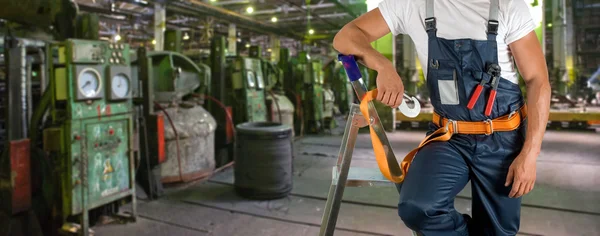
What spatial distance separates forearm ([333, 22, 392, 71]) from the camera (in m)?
1.66

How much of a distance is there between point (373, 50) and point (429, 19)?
0.27 meters

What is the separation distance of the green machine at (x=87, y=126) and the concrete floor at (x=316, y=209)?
47cm

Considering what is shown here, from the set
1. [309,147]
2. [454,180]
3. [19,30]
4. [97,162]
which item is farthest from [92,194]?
[309,147]

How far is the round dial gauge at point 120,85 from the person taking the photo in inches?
147

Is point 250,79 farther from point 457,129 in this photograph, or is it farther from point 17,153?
point 457,129

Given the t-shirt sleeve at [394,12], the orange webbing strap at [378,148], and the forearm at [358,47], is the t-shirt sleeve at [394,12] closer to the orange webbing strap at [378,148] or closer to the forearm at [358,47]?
the forearm at [358,47]

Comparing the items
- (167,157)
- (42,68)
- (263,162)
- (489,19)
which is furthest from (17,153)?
(489,19)

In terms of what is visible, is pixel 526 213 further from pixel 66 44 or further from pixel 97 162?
pixel 66 44

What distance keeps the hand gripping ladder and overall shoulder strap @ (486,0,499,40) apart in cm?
41

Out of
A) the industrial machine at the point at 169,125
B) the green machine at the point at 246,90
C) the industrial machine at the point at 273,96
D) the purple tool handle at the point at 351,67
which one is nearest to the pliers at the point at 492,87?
the purple tool handle at the point at 351,67

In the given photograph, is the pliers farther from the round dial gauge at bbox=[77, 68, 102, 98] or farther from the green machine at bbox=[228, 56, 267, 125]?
the green machine at bbox=[228, 56, 267, 125]

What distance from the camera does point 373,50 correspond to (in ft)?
5.57

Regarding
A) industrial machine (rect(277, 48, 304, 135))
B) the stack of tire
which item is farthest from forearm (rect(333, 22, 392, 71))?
industrial machine (rect(277, 48, 304, 135))

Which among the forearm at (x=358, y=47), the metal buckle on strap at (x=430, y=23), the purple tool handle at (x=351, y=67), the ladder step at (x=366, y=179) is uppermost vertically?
the metal buckle on strap at (x=430, y=23)
